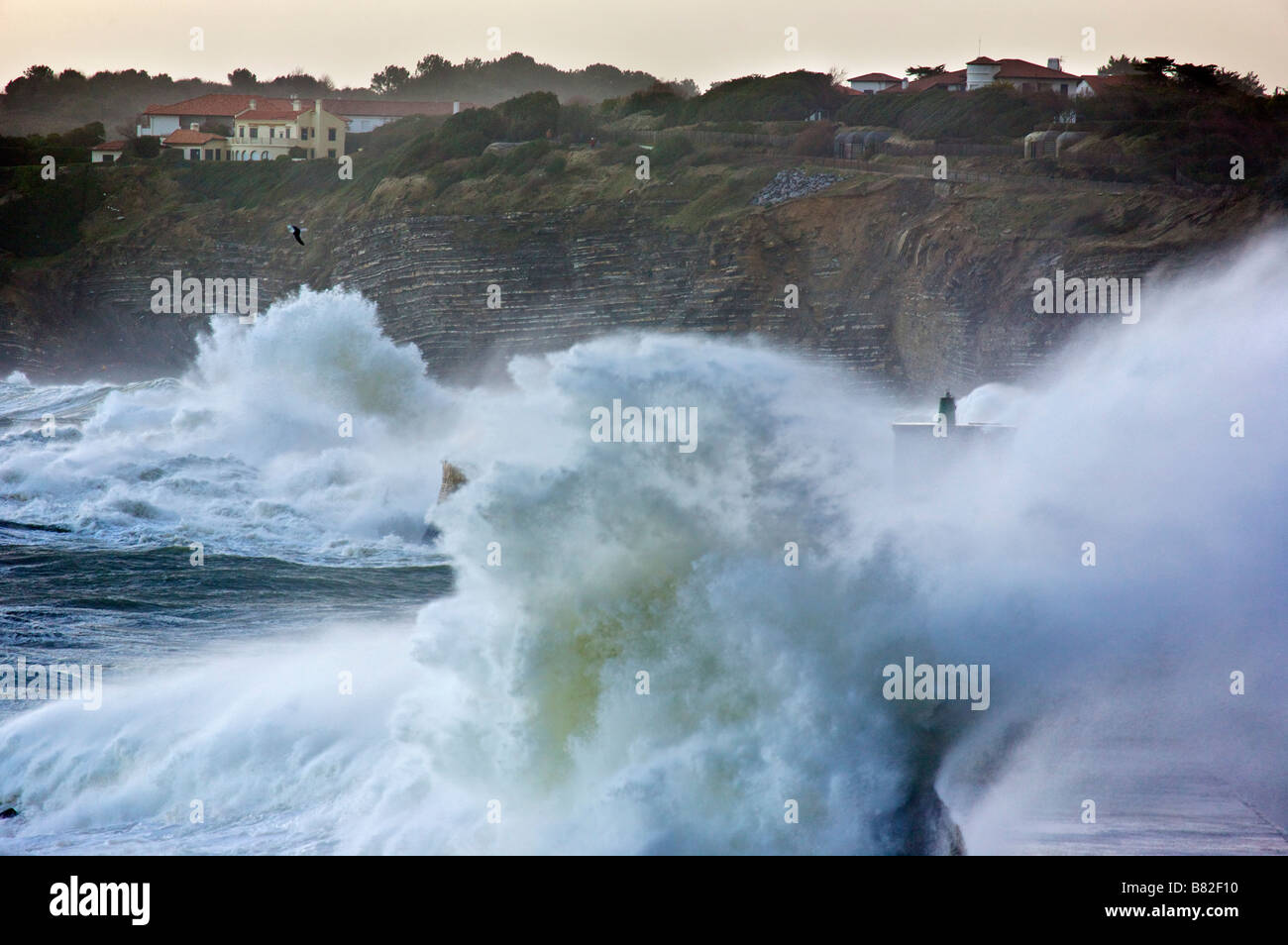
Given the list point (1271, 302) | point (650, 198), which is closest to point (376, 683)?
point (1271, 302)

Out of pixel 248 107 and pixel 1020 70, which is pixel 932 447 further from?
pixel 248 107

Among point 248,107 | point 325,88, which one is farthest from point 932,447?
point 325,88

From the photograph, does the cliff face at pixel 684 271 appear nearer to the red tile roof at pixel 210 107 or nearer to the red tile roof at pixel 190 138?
the red tile roof at pixel 190 138

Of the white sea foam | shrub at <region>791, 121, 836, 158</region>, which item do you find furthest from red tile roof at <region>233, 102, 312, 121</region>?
the white sea foam

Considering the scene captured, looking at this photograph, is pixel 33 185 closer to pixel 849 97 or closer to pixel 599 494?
pixel 849 97

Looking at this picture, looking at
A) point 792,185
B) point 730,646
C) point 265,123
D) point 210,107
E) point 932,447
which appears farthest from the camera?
point 210,107

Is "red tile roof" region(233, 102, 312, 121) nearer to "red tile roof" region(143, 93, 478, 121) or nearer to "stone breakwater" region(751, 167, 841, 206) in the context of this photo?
"red tile roof" region(143, 93, 478, 121)
